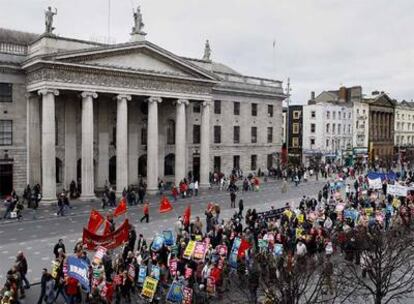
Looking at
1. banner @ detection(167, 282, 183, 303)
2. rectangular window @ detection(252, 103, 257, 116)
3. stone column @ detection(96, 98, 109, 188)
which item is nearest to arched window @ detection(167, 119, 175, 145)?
stone column @ detection(96, 98, 109, 188)

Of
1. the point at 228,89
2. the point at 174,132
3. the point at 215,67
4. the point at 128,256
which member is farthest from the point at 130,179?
the point at 128,256

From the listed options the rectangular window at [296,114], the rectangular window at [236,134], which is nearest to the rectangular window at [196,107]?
the rectangular window at [236,134]

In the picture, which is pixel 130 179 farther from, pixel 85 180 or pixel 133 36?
pixel 133 36

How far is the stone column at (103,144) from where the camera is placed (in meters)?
44.2

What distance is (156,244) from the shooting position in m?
20.2

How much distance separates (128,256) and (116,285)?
1581 mm

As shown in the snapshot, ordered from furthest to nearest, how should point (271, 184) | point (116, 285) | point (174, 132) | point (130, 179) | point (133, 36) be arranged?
point (271, 184)
point (174, 132)
point (130, 179)
point (133, 36)
point (116, 285)

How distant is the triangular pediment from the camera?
127ft

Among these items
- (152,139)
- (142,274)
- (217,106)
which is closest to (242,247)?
(142,274)

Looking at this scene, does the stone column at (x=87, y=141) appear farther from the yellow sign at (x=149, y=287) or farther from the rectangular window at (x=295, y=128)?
the rectangular window at (x=295, y=128)

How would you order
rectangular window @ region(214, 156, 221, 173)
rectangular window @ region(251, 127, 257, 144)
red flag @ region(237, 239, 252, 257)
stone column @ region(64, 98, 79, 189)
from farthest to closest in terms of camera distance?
rectangular window @ region(251, 127, 257, 144) < rectangular window @ region(214, 156, 221, 173) < stone column @ region(64, 98, 79, 189) < red flag @ region(237, 239, 252, 257)

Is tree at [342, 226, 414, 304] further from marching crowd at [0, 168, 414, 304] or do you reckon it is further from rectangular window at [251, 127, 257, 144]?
rectangular window at [251, 127, 257, 144]

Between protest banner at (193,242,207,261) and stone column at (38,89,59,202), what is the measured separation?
22276 millimetres

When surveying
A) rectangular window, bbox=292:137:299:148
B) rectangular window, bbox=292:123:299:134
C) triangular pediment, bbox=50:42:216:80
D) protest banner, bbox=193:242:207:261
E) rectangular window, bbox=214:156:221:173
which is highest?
triangular pediment, bbox=50:42:216:80
